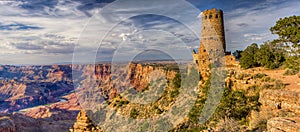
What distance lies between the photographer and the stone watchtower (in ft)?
69.6

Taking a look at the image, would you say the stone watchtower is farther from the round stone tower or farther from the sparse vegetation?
the sparse vegetation

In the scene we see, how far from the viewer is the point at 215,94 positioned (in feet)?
46.7

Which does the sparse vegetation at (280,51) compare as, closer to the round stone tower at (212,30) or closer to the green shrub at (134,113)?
the round stone tower at (212,30)

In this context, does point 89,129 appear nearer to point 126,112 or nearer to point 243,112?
point 126,112

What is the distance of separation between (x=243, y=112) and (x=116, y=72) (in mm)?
64718

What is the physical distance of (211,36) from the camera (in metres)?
21.4

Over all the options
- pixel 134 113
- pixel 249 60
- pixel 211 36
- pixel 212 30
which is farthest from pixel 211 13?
pixel 134 113

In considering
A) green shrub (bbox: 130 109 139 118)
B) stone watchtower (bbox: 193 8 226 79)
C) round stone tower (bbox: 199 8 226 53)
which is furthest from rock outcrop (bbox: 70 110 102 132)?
round stone tower (bbox: 199 8 226 53)

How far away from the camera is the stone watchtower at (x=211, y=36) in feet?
69.6

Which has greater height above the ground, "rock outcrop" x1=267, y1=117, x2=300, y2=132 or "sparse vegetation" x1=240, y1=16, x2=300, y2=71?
"sparse vegetation" x1=240, y1=16, x2=300, y2=71

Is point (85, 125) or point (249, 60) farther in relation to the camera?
point (249, 60)

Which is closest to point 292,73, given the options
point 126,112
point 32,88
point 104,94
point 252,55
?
point 252,55

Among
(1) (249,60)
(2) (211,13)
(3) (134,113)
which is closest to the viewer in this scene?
(3) (134,113)

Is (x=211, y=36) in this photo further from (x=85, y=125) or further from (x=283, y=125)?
(x=283, y=125)
